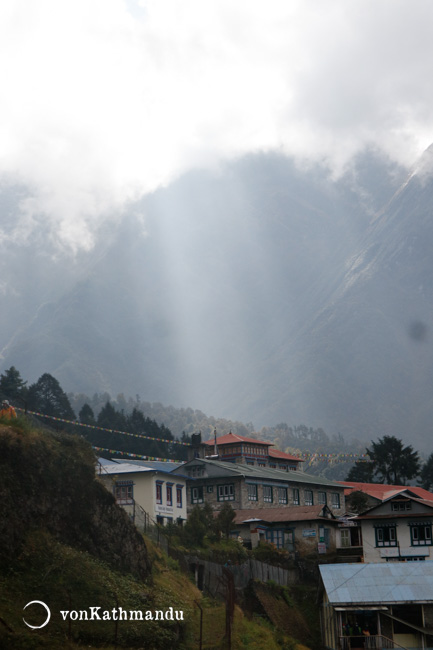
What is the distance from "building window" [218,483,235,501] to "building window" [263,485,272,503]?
395 centimetres

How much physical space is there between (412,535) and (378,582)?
12.0 m

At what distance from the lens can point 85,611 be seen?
3034 cm

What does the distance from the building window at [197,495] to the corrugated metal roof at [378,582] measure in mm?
26110

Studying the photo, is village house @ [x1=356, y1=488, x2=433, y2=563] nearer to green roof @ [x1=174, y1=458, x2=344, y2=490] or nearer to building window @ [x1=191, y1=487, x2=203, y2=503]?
green roof @ [x1=174, y1=458, x2=344, y2=490]

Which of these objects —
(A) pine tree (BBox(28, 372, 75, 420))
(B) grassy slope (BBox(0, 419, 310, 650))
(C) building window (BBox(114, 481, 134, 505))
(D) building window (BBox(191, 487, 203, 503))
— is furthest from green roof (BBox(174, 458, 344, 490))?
(A) pine tree (BBox(28, 372, 75, 420))

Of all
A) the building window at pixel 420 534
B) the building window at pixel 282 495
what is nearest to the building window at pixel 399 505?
the building window at pixel 420 534

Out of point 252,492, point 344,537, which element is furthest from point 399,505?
point 252,492

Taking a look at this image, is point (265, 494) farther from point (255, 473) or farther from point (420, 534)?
point (420, 534)

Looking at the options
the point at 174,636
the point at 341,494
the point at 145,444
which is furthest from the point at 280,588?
the point at 145,444

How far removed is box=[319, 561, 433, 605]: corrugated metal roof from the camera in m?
46.9

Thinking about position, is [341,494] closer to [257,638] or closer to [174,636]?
[257,638]

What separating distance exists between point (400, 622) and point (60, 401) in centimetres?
8071

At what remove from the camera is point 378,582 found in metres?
48.4

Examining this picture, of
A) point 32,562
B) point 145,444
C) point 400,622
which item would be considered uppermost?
point 145,444
